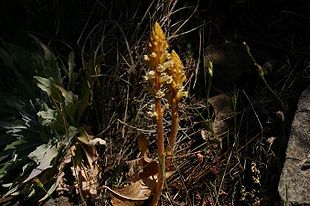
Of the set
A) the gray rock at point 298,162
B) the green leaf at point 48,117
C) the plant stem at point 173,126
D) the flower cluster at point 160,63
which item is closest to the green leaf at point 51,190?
the green leaf at point 48,117

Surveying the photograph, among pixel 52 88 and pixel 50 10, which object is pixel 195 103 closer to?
pixel 52 88

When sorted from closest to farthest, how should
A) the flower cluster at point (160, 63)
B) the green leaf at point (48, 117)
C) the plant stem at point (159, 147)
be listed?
the flower cluster at point (160, 63) < the plant stem at point (159, 147) < the green leaf at point (48, 117)

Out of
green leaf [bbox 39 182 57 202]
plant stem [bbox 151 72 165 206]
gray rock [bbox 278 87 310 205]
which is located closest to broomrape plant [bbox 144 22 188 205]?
plant stem [bbox 151 72 165 206]

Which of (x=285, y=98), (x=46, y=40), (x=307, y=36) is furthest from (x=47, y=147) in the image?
(x=307, y=36)

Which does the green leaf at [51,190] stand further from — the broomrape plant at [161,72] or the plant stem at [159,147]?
the broomrape plant at [161,72]

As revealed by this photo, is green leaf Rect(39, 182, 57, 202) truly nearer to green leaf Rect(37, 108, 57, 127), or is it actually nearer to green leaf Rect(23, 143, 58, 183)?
green leaf Rect(23, 143, 58, 183)
